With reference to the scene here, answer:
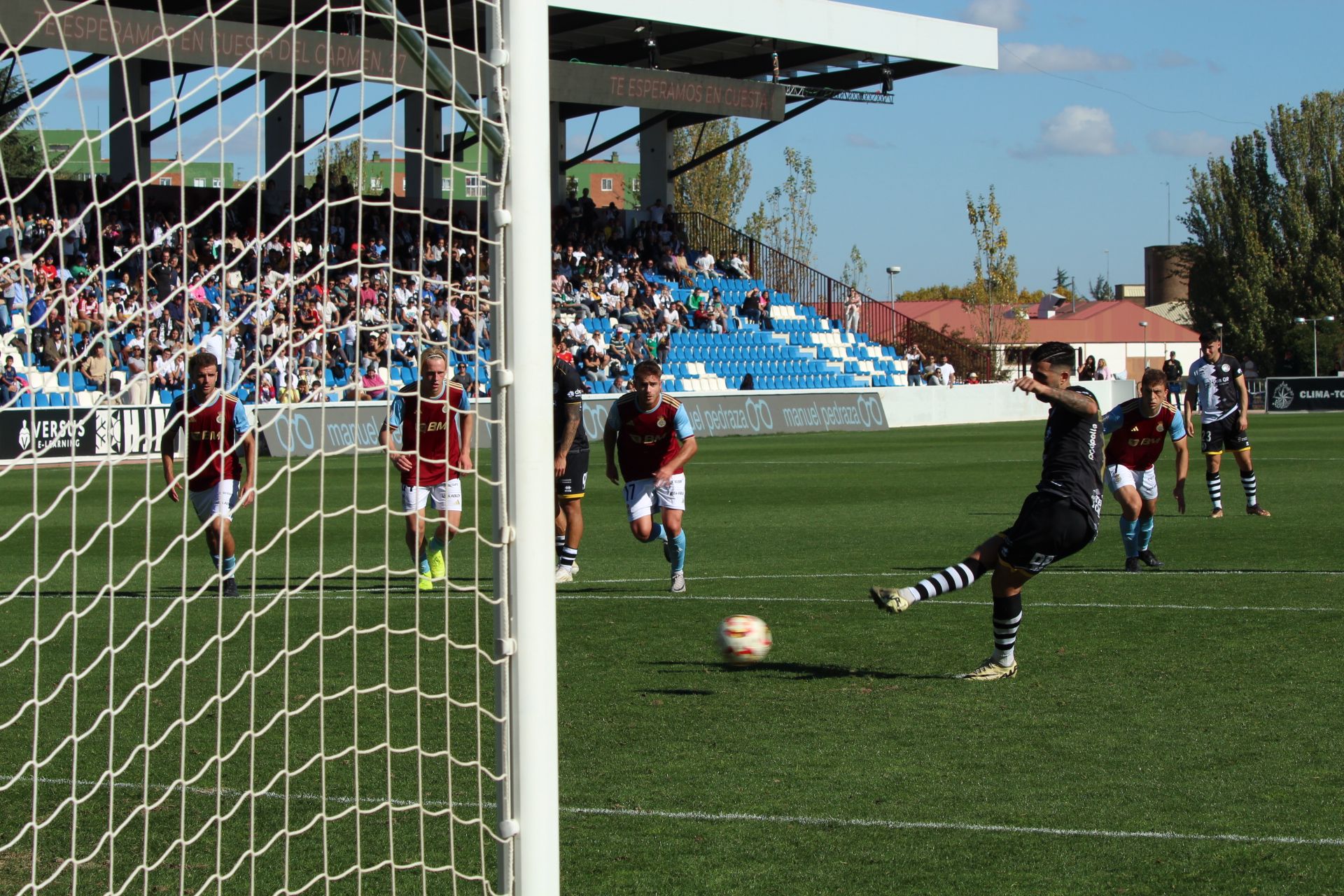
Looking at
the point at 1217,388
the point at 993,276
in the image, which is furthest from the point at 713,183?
the point at 1217,388

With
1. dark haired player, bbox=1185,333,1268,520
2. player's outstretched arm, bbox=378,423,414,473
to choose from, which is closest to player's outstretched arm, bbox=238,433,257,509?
player's outstretched arm, bbox=378,423,414,473

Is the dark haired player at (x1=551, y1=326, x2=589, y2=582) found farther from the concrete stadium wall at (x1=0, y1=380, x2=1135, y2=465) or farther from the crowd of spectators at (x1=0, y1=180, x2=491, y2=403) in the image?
the concrete stadium wall at (x1=0, y1=380, x2=1135, y2=465)

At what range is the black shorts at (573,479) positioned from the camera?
469 inches

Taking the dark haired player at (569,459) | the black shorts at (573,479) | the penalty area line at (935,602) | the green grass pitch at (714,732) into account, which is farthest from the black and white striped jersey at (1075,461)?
the black shorts at (573,479)

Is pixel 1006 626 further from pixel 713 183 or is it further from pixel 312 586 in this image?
pixel 713 183

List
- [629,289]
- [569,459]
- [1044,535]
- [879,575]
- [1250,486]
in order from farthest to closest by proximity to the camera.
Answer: [629,289] < [1250,486] < [879,575] < [569,459] < [1044,535]

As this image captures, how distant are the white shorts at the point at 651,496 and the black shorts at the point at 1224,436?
307 inches

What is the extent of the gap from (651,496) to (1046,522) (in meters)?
4.60

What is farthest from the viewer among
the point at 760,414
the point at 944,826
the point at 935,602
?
the point at 760,414

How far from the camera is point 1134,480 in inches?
474

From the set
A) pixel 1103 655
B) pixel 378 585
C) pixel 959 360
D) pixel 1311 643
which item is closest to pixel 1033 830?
pixel 1103 655

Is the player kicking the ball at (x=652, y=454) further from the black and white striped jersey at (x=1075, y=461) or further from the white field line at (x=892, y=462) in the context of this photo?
the white field line at (x=892, y=462)

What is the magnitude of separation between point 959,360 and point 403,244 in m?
22.0

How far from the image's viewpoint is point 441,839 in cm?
514
